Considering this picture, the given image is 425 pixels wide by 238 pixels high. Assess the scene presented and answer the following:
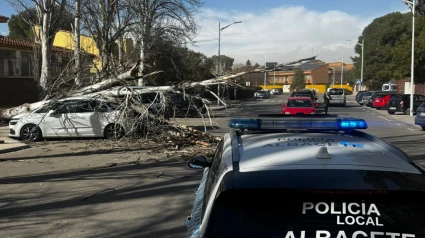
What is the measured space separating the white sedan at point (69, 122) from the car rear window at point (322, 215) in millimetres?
14097

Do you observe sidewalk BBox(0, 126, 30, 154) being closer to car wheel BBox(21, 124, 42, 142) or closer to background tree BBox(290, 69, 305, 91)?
car wheel BBox(21, 124, 42, 142)

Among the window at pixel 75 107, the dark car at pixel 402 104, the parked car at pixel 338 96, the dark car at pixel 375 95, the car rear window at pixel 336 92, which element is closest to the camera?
the window at pixel 75 107

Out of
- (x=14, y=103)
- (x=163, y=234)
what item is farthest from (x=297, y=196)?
(x=14, y=103)

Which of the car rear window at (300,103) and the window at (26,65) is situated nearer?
the car rear window at (300,103)

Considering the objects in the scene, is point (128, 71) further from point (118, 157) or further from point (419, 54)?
point (419, 54)

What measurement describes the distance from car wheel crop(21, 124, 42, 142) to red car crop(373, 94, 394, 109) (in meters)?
31.5

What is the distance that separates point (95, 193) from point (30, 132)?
8.96 metres

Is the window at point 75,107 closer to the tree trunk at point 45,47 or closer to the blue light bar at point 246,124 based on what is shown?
the tree trunk at point 45,47

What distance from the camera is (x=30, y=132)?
1619 cm

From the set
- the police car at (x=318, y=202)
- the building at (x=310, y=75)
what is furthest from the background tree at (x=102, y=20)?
A: the building at (x=310, y=75)

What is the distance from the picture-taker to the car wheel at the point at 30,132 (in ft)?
53.2

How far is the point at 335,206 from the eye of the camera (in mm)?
2371

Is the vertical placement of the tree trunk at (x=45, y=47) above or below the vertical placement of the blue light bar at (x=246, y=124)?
above

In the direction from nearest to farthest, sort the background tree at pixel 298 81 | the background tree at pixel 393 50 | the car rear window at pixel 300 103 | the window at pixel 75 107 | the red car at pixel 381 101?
the window at pixel 75 107 → the car rear window at pixel 300 103 → the background tree at pixel 393 50 → the red car at pixel 381 101 → the background tree at pixel 298 81
